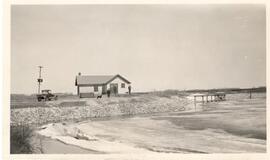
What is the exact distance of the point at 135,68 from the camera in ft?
6.43

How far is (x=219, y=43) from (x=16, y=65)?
901mm

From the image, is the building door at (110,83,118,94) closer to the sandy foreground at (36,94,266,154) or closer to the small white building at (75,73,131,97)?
the small white building at (75,73,131,97)

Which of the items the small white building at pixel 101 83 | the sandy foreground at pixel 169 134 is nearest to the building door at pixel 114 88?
the small white building at pixel 101 83

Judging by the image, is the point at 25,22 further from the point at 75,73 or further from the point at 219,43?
the point at 219,43

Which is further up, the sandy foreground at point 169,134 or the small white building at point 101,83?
the small white building at point 101,83

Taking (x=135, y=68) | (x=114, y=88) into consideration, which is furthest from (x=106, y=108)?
(x=135, y=68)

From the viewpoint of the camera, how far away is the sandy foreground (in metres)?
1.90

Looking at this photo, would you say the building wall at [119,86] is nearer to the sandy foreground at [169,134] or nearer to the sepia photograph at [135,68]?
the sepia photograph at [135,68]

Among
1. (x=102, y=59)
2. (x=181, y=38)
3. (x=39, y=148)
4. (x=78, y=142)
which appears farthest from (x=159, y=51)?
(x=39, y=148)

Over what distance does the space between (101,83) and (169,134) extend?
1.22ft

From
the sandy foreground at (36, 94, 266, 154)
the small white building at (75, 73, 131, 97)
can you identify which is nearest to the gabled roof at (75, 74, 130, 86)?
the small white building at (75, 73, 131, 97)

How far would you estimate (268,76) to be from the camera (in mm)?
1940

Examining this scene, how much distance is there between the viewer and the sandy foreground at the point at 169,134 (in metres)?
1.90

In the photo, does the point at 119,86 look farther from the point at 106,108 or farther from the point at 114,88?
the point at 106,108
